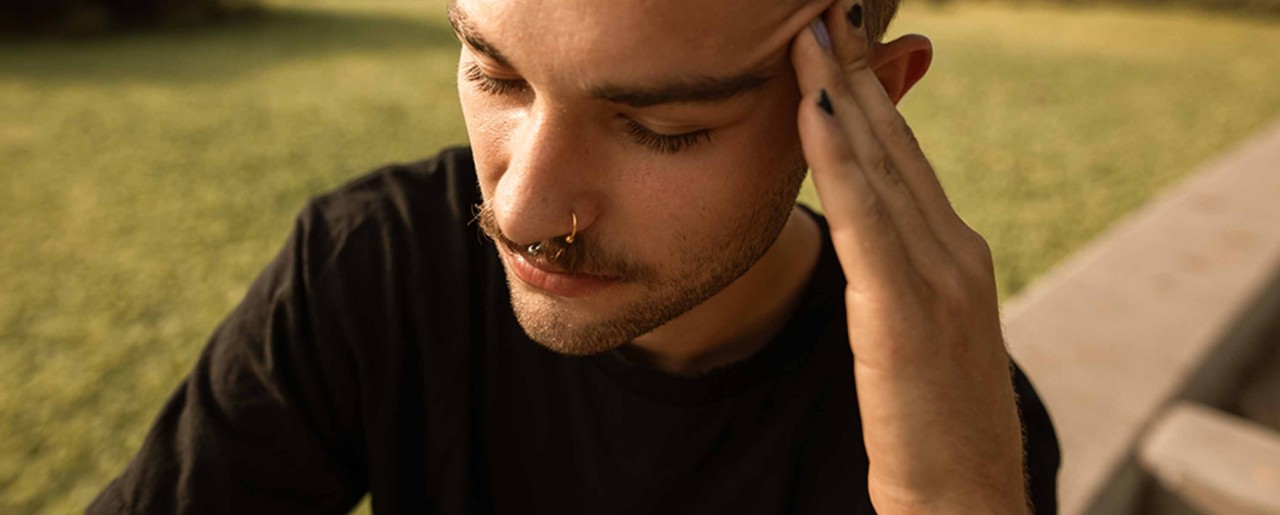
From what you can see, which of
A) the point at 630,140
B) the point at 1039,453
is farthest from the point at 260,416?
the point at 1039,453

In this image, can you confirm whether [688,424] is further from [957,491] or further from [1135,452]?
[1135,452]

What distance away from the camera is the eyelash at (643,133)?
48.9 inches

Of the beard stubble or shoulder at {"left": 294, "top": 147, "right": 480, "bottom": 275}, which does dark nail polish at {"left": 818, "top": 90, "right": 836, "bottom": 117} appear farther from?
shoulder at {"left": 294, "top": 147, "right": 480, "bottom": 275}

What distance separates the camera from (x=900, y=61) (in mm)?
1457

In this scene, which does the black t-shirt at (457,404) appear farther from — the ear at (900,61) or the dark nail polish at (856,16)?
the dark nail polish at (856,16)

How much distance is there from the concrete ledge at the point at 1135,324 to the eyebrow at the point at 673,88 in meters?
1.88

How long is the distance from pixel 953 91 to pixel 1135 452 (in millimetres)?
8056

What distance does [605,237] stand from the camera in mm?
1286

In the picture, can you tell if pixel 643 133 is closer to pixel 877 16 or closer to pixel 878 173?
pixel 878 173

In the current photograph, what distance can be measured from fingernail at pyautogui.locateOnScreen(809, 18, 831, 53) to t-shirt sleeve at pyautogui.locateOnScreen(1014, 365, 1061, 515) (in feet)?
2.39

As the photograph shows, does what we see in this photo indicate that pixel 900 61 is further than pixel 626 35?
Yes

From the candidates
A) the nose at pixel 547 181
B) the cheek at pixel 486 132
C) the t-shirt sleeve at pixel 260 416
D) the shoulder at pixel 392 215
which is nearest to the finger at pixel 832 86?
the nose at pixel 547 181

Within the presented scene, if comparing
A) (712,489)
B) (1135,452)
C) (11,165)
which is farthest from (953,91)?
(712,489)

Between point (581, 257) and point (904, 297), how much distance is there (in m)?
0.45
